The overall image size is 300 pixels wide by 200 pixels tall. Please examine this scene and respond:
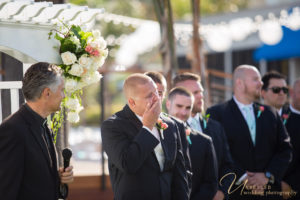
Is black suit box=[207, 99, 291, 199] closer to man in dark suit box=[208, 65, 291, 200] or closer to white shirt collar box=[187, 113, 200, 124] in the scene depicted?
man in dark suit box=[208, 65, 291, 200]

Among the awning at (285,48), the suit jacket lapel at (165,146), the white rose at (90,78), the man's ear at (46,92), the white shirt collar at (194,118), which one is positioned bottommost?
the suit jacket lapel at (165,146)

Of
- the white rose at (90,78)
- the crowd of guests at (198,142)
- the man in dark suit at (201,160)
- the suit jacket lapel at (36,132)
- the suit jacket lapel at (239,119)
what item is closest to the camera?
the suit jacket lapel at (36,132)

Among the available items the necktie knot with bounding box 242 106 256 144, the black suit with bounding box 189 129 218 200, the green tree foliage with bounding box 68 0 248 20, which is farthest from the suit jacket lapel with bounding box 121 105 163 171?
the green tree foliage with bounding box 68 0 248 20

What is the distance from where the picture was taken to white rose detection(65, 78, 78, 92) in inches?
147

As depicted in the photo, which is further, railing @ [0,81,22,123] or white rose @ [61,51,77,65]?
railing @ [0,81,22,123]

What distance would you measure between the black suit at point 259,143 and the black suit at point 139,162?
5.85ft

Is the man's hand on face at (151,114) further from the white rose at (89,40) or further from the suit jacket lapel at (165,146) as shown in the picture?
the white rose at (89,40)

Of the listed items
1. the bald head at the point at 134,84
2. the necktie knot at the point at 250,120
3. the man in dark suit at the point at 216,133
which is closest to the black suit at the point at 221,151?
the man in dark suit at the point at 216,133

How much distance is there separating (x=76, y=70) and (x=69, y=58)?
0.41 feet

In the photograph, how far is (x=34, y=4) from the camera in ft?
11.9

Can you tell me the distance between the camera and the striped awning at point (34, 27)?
3689mm

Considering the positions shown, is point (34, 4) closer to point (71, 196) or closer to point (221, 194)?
point (221, 194)

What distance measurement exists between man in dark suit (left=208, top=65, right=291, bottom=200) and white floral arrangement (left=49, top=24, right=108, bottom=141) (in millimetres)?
2391

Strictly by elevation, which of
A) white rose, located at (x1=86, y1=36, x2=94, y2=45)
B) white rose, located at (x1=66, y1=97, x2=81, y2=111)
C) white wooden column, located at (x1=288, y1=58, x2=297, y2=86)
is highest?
white wooden column, located at (x1=288, y1=58, x2=297, y2=86)
